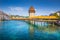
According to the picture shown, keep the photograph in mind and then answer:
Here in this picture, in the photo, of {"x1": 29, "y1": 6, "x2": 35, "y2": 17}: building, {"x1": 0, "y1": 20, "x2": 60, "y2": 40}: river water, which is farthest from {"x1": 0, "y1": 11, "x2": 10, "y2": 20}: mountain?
{"x1": 29, "y1": 6, "x2": 35, "y2": 17}: building

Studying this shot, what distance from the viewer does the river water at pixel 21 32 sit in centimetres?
253

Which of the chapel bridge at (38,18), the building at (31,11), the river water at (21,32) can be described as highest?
the building at (31,11)

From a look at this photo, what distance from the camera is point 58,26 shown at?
2625mm

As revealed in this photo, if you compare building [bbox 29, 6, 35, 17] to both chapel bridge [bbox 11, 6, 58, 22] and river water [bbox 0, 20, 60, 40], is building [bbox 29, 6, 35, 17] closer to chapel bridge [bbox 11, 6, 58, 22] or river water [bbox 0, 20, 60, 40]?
chapel bridge [bbox 11, 6, 58, 22]

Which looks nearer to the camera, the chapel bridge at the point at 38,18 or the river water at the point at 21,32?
the river water at the point at 21,32

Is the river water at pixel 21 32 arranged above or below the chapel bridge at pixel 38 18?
below

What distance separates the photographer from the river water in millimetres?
2527

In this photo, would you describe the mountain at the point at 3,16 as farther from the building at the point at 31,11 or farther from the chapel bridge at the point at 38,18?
the building at the point at 31,11

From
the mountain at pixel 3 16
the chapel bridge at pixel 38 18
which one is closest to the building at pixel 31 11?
the chapel bridge at pixel 38 18

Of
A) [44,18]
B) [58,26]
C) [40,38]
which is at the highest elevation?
[44,18]

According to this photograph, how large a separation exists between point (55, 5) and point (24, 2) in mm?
667

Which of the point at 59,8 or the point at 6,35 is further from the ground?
the point at 59,8

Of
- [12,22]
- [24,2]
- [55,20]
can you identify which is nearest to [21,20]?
[12,22]

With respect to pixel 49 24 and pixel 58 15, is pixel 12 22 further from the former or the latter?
pixel 58 15
